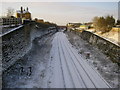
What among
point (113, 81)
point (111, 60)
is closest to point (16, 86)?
point (113, 81)

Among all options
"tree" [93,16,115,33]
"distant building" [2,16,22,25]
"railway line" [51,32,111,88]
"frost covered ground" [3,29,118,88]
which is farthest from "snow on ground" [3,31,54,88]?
"tree" [93,16,115,33]

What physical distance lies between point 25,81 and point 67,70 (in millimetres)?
4206

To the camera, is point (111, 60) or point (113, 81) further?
point (111, 60)

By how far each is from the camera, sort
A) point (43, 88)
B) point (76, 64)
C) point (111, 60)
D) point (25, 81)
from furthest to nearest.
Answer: point (111, 60) < point (76, 64) < point (25, 81) < point (43, 88)

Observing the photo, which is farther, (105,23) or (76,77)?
(105,23)

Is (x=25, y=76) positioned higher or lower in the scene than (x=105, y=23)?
lower

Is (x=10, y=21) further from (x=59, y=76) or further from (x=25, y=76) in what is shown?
(x=59, y=76)

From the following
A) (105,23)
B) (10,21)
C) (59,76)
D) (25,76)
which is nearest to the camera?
(25,76)

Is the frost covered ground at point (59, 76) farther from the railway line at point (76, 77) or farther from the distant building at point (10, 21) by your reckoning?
the distant building at point (10, 21)

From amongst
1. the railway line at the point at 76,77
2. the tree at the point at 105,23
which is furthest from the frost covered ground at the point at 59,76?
the tree at the point at 105,23

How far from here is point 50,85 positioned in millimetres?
10867

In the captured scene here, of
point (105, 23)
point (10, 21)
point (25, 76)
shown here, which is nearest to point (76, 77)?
point (25, 76)

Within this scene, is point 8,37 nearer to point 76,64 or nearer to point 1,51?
point 1,51

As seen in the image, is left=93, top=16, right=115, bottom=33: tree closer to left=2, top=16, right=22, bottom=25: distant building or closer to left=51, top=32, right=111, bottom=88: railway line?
left=2, top=16, right=22, bottom=25: distant building
